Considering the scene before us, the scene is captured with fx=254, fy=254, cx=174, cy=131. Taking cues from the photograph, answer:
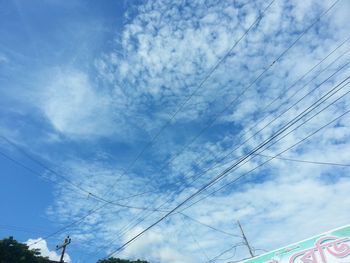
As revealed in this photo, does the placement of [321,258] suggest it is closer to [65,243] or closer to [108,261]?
[65,243]

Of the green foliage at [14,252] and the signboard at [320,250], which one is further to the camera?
the green foliage at [14,252]

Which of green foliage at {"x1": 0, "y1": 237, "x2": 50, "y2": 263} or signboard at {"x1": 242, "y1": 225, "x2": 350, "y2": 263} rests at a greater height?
green foliage at {"x1": 0, "y1": 237, "x2": 50, "y2": 263}

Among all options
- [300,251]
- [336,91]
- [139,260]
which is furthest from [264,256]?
[139,260]

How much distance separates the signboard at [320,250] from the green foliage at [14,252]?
1978 centimetres

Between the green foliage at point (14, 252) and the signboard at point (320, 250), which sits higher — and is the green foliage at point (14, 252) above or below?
above

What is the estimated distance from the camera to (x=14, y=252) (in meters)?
20.1

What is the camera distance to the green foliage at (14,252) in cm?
1953

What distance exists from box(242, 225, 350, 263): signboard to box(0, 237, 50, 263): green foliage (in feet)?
64.9

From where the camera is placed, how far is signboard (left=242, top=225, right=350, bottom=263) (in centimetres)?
798

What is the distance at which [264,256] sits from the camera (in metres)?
10.0

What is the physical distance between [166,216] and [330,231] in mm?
6586

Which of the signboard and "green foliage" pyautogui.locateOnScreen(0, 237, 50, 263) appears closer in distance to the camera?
the signboard

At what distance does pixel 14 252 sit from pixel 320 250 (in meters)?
21.7

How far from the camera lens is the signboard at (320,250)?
7977 mm
